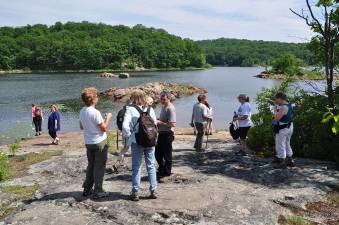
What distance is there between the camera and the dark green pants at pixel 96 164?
7914 mm

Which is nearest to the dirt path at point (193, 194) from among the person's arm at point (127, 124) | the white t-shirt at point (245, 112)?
the white t-shirt at point (245, 112)

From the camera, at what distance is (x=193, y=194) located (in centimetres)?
832

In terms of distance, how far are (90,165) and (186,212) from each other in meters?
2.02

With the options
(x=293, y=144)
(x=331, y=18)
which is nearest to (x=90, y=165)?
(x=293, y=144)

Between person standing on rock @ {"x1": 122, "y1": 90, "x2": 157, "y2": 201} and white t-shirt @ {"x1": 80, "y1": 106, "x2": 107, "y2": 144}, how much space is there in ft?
1.53

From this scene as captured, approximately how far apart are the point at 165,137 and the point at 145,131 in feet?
5.57

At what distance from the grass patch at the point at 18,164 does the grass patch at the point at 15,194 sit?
1446mm

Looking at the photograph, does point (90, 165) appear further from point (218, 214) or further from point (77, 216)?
point (218, 214)

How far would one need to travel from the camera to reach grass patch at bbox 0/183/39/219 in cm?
802

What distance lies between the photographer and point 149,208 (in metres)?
7.56

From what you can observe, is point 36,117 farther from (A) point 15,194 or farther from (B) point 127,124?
(B) point 127,124

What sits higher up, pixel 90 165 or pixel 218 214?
pixel 90 165

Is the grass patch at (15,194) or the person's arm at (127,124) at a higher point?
the person's arm at (127,124)

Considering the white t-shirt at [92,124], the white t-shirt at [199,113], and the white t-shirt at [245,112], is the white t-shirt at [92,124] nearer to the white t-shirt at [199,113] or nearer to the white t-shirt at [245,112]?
the white t-shirt at [199,113]
